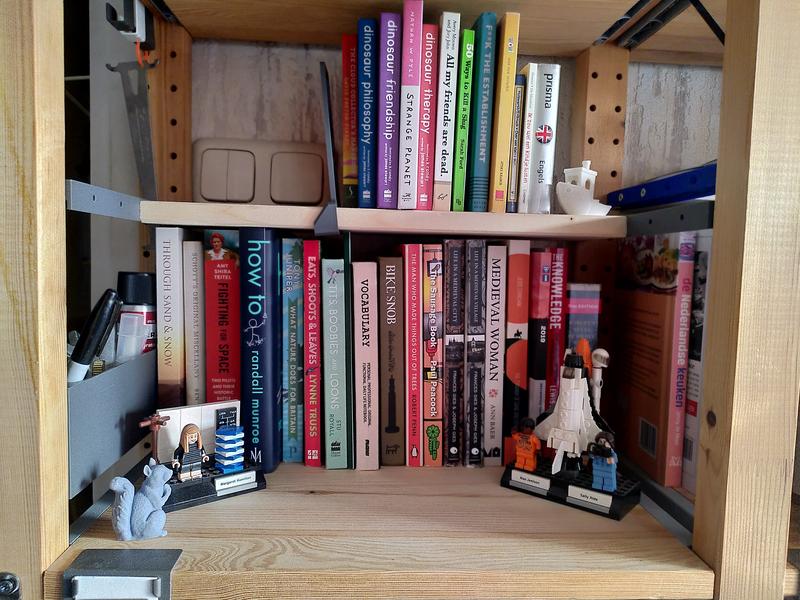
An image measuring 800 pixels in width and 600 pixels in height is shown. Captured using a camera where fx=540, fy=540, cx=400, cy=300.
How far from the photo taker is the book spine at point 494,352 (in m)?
0.79

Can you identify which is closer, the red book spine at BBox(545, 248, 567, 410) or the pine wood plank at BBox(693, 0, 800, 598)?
the pine wood plank at BBox(693, 0, 800, 598)

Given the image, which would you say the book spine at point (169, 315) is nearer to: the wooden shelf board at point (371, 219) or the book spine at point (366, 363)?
the wooden shelf board at point (371, 219)

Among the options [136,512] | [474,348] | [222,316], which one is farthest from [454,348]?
[136,512]

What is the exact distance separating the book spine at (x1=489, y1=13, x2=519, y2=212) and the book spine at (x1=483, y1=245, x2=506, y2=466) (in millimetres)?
80

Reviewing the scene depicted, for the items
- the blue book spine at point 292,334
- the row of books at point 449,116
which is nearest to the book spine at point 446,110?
the row of books at point 449,116

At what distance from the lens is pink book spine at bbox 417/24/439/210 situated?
29.2 inches

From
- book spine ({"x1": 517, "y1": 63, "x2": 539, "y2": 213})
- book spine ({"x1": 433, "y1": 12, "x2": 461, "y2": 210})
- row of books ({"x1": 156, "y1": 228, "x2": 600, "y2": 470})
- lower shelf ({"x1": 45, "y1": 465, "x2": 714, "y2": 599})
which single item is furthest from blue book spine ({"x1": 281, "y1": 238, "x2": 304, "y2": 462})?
book spine ({"x1": 517, "y1": 63, "x2": 539, "y2": 213})

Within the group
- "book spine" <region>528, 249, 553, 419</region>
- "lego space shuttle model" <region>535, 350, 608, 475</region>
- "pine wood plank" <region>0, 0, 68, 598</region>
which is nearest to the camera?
"pine wood plank" <region>0, 0, 68, 598</region>

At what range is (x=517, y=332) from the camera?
0.80 metres

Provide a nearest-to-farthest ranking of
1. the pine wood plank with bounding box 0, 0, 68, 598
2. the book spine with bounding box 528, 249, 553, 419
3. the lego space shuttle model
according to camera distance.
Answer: the pine wood plank with bounding box 0, 0, 68, 598
the lego space shuttle model
the book spine with bounding box 528, 249, 553, 419

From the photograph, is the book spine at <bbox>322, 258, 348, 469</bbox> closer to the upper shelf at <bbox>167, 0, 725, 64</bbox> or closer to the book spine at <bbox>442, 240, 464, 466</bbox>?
the book spine at <bbox>442, 240, 464, 466</bbox>

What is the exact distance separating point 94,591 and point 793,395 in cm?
71

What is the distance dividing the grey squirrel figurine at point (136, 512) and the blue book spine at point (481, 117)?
543 millimetres

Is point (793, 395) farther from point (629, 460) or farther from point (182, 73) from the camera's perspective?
point (182, 73)
